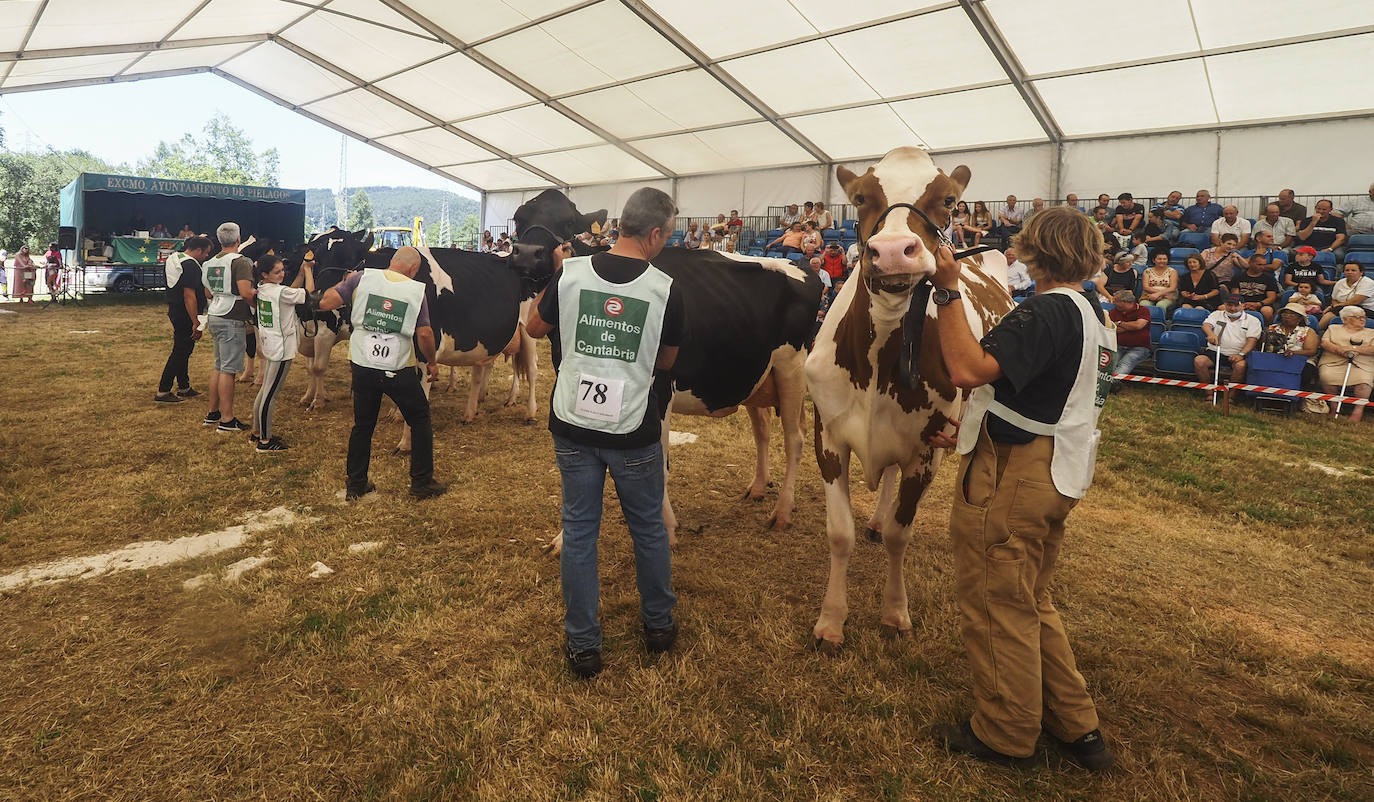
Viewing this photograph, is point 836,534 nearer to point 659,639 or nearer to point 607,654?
point 659,639

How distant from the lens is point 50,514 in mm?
4344

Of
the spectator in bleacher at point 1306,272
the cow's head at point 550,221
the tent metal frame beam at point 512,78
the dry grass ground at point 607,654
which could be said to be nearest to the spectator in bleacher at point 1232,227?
the spectator in bleacher at point 1306,272

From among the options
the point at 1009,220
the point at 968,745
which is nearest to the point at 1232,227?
the point at 1009,220

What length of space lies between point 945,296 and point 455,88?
19.5 metres

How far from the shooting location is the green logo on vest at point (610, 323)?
2.66m

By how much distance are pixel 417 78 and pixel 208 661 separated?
19.1 metres

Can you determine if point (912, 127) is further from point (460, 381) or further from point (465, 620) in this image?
point (465, 620)

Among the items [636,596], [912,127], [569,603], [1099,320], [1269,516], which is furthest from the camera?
[912,127]

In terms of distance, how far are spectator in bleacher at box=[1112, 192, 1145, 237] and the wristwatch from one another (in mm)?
12370

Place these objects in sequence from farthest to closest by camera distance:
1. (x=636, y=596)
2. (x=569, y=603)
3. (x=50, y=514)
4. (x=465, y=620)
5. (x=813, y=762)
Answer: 1. (x=50, y=514)
2. (x=636, y=596)
3. (x=465, y=620)
4. (x=569, y=603)
5. (x=813, y=762)

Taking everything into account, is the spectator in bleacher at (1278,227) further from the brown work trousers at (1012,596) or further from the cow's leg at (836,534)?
the brown work trousers at (1012,596)

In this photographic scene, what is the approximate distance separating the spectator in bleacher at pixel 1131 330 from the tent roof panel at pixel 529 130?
14693 mm

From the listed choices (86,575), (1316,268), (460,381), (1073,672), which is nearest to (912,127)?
(1316,268)

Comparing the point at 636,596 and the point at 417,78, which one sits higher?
the point at 417,78
